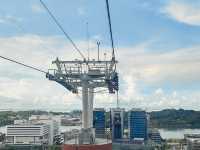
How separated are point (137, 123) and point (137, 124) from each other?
115 millimetres

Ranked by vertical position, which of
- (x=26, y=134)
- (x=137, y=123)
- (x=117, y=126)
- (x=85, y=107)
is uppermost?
(x=85, y=107)

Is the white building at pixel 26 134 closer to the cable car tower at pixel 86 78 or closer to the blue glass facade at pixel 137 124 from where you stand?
the blue glass facade at pixel 137 124

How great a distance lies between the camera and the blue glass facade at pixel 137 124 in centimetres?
5350

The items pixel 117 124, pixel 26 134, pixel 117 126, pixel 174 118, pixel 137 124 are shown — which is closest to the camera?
→ pixel 117 124

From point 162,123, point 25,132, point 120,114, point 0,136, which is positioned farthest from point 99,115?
point 162,123

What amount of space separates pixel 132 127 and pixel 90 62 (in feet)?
142

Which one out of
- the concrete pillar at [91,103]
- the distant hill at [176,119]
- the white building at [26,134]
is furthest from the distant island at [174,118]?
the concrete pillar at [91,103]

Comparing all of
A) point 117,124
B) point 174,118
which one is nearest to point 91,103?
point 117,124

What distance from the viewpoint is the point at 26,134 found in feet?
184

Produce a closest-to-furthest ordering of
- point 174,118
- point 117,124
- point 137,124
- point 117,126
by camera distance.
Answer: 1. point 117,124
2. point 117,126
3. point 137,124
4. point 174,118

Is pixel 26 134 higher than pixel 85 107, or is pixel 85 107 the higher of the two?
pixel 85 107

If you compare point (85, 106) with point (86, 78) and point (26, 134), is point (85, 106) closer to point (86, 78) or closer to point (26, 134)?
point (86, 78)

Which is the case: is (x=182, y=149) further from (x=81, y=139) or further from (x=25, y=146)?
(x=81, y=139)

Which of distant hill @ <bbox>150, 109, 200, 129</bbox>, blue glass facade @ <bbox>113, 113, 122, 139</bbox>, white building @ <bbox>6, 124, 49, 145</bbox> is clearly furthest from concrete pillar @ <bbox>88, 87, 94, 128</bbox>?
distant hill @ <bbox>150, 109, 200, 129</bbox>
